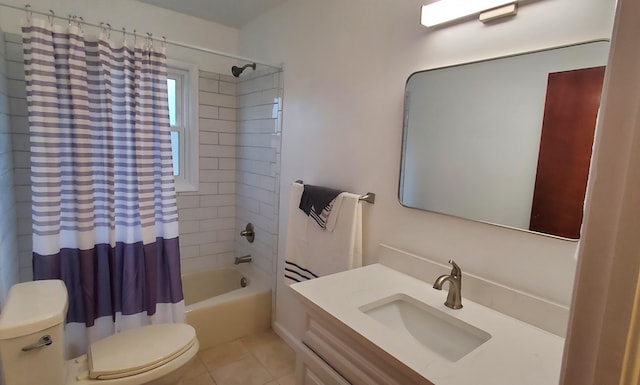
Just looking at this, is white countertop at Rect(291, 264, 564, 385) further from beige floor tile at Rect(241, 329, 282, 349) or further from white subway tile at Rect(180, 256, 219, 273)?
white subway tile at Rect(180, 256, 219, 273)

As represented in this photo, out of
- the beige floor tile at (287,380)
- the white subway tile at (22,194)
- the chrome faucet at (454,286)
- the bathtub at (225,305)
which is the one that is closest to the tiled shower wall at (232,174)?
the bathtub at (225,305)

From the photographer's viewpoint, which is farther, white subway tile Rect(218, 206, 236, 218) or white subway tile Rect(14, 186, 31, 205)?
white subway tile Rect(218, 206, 236, 218)

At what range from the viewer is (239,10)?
240cm

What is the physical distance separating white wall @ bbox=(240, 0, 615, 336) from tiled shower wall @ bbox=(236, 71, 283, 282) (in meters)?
0.13

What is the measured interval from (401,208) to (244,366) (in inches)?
59.2

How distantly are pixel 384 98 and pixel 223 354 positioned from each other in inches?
77.1

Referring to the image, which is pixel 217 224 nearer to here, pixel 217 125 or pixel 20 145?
pixel 217 125

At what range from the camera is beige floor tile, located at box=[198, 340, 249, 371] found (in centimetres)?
210

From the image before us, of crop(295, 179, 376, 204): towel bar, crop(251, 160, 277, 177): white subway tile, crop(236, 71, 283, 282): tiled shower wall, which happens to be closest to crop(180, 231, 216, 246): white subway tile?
crop(236, 71, 283, 282): tiled shower wall

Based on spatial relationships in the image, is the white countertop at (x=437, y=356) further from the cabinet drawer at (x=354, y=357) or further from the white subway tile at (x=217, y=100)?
the white subway tile at (x=217, y=100)

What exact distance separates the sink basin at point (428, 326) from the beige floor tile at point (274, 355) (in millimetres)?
1168

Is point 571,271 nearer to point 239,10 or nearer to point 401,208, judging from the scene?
point 401,208

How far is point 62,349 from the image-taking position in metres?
1.25

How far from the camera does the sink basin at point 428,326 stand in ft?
3.55
